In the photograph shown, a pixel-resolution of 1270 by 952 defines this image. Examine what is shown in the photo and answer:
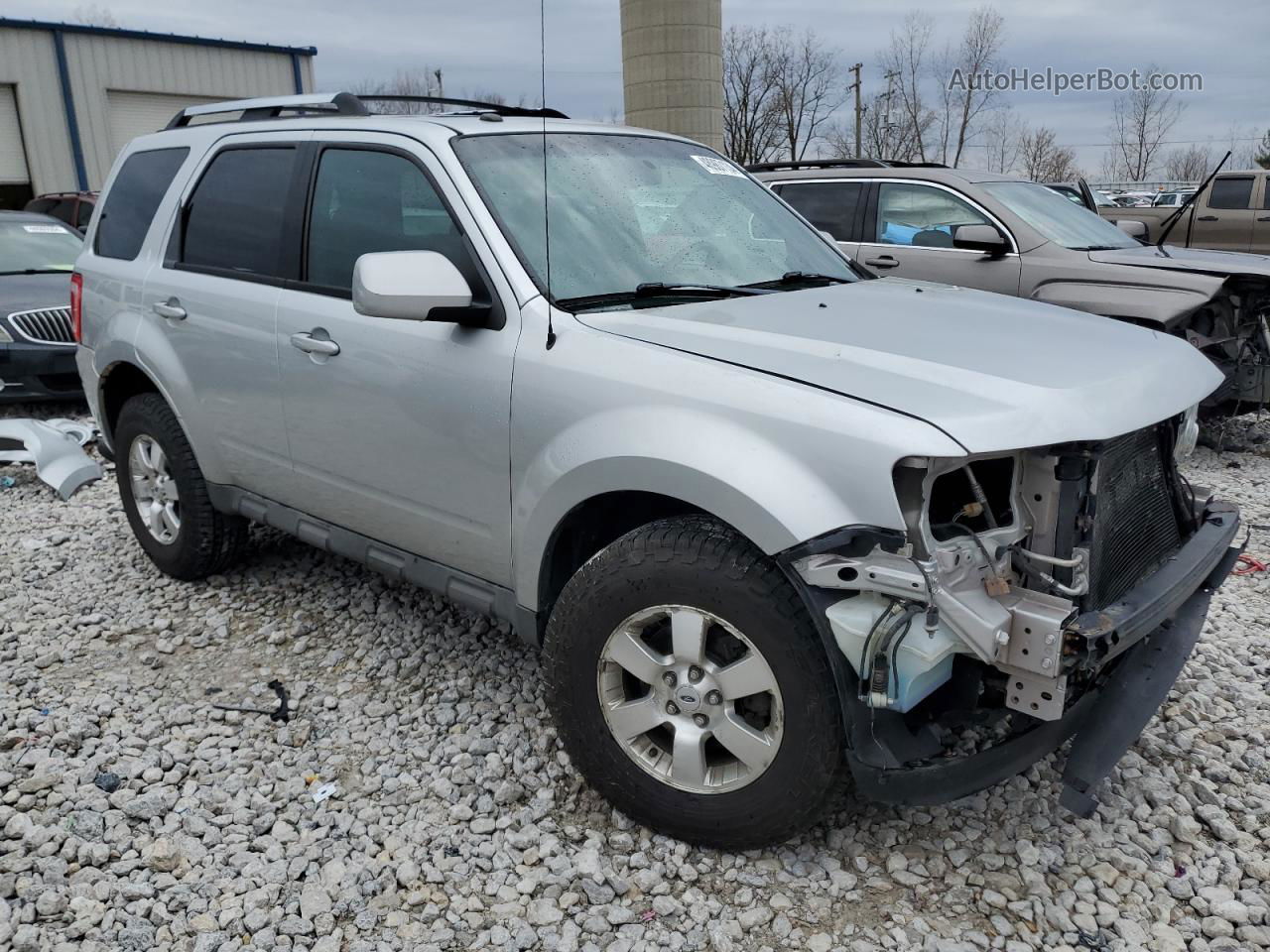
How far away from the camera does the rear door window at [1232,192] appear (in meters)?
13.9

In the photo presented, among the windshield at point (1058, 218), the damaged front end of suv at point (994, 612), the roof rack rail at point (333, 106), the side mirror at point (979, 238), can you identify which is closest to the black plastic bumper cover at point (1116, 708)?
the damaged front end of suv at point (994, 612)

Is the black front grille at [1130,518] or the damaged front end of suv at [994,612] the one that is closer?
the damaged front end of suv at [994,612]

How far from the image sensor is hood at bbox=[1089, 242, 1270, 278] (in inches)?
253

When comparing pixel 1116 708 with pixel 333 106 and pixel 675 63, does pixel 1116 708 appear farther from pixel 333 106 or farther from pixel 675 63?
pixel 675 63

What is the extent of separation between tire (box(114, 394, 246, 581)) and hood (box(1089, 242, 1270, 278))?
5.53 metres

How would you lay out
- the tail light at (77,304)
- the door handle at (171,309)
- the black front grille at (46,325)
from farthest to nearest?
the black front grille at (46,325), the tail light at (77,304), the door handle at (171,309)

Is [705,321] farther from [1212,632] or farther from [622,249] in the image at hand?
[1212,632]

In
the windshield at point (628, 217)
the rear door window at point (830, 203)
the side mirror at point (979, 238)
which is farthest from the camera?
the rear door window at point (830, 203)

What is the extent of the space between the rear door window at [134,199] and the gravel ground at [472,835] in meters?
1.80

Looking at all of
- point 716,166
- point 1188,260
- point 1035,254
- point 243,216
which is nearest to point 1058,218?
point 1035,254

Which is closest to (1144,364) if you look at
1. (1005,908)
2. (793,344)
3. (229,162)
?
(793,344)

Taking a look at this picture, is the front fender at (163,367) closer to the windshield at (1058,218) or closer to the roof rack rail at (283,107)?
the roof rack rail at (283,107)

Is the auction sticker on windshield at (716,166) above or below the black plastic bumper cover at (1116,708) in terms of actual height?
above

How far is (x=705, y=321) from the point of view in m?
2.86
